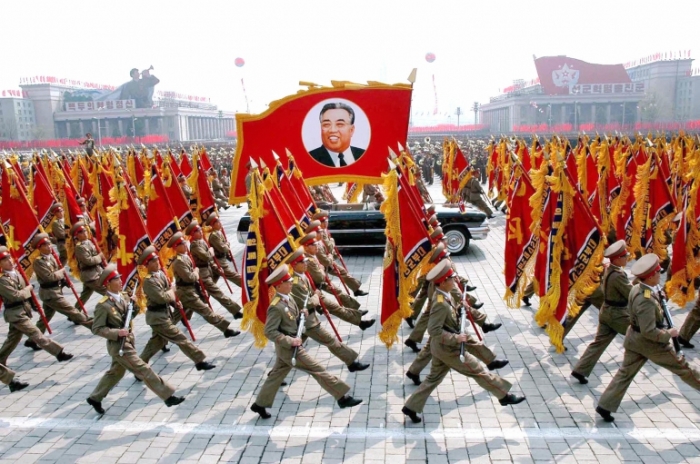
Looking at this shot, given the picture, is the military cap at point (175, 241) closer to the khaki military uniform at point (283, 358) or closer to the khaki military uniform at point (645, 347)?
the khaki military uniform at point (283, 358)

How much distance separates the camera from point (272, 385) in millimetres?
6211

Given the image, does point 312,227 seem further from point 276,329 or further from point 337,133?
point 337,133

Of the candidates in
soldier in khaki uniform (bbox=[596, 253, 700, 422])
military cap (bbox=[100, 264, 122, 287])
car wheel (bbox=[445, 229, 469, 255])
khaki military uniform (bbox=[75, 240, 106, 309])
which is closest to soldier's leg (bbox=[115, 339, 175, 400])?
military cap (bbox=[100, 264, 122, 287])

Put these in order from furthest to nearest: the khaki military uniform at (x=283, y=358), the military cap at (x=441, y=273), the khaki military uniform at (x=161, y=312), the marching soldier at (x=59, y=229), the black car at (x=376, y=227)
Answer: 1. the black car at (x=376, y=227)
2. the marching soldier at (x=59, y=229)
3. the khaki military uniform at (x=161, y=312)
4. the khaki military uniform at (x=283, y=358)
5. the military cap at (x=441, y=273)

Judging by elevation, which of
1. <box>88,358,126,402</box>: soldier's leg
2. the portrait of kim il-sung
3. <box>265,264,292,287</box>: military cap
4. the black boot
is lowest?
the black boot

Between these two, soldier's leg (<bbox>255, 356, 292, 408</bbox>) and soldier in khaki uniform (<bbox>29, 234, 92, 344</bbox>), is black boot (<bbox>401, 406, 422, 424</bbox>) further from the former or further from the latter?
soldier in khaki uniform (<bbox>29, 234, 92, 344</bbox>)

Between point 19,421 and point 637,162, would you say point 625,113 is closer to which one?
point 637,162

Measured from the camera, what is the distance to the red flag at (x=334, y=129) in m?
12.5

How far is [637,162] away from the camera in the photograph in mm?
13914

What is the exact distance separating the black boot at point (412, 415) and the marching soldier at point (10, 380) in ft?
15.1

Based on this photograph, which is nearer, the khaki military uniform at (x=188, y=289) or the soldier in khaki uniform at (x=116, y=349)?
the soldier in khaki uniform at (x=116, y=349)

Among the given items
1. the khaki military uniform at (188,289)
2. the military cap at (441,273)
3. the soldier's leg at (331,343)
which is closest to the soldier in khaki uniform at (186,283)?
the khaki military uniform at (188,289)

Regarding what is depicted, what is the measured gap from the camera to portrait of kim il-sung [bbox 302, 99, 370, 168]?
12.6 metres

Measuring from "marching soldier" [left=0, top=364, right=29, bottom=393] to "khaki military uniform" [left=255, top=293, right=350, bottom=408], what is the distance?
122 inches
